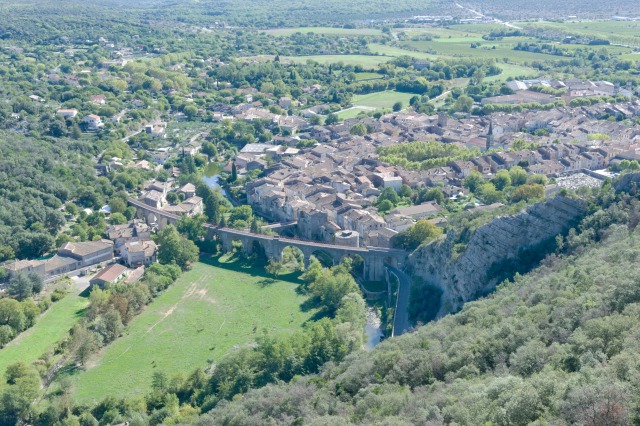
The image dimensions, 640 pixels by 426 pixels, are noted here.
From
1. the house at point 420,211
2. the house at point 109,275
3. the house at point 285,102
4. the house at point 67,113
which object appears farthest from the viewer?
the house at point 285,102

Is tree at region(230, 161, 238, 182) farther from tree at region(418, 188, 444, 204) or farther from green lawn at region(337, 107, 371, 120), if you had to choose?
green lawn at region(337, 107, 371, 120)

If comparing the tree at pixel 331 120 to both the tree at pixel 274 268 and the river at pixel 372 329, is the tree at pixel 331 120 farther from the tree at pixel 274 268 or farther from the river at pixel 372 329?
the river at pixel 372 329

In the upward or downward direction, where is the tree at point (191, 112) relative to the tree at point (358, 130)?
downward

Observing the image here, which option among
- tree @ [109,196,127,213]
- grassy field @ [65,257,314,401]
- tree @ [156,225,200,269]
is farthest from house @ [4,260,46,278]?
tree @ [109,196,127,213]

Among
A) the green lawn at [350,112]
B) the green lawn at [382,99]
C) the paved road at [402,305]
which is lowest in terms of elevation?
the green lawn at [382,99]

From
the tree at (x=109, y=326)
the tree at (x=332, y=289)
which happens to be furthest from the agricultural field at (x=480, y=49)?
the tree at (x=109, y=326)

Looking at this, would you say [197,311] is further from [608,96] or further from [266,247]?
[608,96]

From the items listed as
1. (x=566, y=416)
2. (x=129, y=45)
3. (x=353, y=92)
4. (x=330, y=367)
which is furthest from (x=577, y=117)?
(x=129, y=45)
